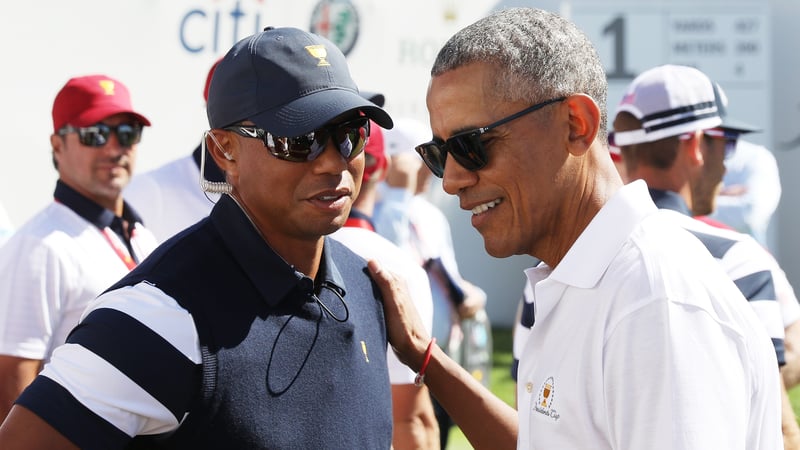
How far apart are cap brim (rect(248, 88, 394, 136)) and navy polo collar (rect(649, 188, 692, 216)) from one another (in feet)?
5.27

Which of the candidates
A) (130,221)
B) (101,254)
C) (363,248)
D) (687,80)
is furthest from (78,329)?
(687,80)

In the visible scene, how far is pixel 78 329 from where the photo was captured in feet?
6.02

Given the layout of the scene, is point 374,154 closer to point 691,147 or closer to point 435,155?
point 691,147

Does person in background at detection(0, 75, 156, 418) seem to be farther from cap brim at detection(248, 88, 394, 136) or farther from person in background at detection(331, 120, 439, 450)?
cap brim at detection(248, 88, 394, 136)

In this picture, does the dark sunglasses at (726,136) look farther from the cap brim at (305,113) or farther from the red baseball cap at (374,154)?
the cap brim at (305,113)

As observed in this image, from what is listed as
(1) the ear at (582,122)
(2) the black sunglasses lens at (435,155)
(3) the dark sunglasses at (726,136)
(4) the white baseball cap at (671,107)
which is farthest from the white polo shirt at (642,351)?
(3) the dark sunglasses at (726,136)

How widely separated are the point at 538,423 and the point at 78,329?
0.87 m

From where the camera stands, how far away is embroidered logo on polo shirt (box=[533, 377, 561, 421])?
158 centimetres

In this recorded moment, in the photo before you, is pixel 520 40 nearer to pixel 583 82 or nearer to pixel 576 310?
pixel 583 82

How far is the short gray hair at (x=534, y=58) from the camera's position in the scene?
1.77 meters

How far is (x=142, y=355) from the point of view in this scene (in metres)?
1.78

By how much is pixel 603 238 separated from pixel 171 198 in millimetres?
3079

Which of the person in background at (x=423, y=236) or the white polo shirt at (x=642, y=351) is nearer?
the white polo shirt at (x=642, y=351)

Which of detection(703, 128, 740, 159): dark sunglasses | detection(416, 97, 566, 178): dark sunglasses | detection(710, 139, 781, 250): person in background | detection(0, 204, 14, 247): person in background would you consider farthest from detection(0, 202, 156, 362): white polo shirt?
detection(710, 139, 781, 250): person in background
